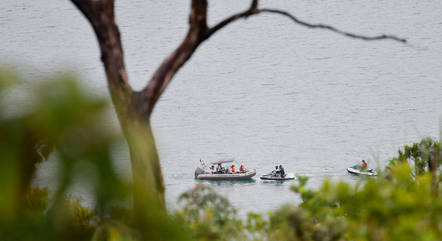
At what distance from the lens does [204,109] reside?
21.0 meters

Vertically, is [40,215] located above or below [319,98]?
above

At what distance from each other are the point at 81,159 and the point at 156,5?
1547cm

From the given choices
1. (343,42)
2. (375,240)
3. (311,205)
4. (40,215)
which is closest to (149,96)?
(311,205)

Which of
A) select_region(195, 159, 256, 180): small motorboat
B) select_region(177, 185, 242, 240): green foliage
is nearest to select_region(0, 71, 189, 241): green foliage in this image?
select_region(177, 185, 242, 240): green foliage

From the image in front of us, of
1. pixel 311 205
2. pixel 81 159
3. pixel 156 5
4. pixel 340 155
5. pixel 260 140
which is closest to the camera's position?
pixel 81 159

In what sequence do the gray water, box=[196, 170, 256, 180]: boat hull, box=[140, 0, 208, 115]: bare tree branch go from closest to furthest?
box=[140, 0, 208, 115]: bare tree branch < the gray water < box=[196, 170, 256, 180]: boat hull

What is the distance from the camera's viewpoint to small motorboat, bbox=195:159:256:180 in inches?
713

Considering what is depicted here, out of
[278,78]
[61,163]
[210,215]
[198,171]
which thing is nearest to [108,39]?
[210,215]

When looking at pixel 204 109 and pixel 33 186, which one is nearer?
pixel 33 186

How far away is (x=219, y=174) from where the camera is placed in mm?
18391

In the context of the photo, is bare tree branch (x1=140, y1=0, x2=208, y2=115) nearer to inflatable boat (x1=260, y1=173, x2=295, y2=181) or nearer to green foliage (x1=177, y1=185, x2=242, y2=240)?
green foliage (x1=177, y1=185, x2=242, y2=240)

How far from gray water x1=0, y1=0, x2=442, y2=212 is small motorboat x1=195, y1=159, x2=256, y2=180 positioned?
15.2 inches

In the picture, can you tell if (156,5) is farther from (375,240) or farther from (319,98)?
(375,240)

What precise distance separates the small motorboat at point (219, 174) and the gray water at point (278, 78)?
0.39 metres
